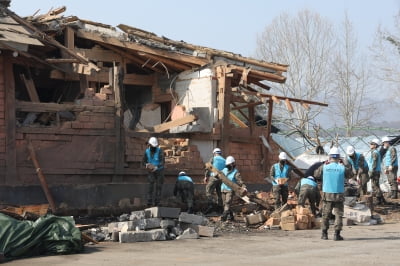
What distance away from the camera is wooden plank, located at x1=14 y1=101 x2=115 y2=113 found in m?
16.4

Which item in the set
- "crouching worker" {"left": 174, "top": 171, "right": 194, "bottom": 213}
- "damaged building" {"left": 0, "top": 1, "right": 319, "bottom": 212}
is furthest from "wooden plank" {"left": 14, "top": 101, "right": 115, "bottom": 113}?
"crouching worker" {"left": 174, "top": 171, "right": 194, "bottom": 213}

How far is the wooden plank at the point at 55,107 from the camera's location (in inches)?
646

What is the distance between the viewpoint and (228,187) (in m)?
16.9

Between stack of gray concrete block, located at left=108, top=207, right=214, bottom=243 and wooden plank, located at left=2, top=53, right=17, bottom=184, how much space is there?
344 cm

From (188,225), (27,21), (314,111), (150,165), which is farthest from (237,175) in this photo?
(314,111)

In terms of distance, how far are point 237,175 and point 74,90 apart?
530 cm

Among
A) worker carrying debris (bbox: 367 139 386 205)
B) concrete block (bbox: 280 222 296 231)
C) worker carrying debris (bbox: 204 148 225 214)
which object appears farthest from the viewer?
worker carrying debris (bbox: 367 139 386 205)

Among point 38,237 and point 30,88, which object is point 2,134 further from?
point 38,237

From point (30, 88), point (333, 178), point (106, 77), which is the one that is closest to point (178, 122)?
point (106, 77)

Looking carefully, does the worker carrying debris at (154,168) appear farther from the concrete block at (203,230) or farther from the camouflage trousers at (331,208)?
the camouflage trousers at (331,208)

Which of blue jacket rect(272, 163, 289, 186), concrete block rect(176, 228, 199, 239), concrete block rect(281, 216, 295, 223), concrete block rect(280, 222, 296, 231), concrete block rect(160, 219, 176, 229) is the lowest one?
concrete block rect(176, 228, 199, 239)

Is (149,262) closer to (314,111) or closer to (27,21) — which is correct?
(27,21)

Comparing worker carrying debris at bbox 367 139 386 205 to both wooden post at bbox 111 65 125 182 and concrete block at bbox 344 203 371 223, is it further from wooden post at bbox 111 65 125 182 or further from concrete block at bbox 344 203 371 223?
wooden post at bbox 111 65 125 182

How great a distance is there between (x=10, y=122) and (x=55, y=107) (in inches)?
50.1
